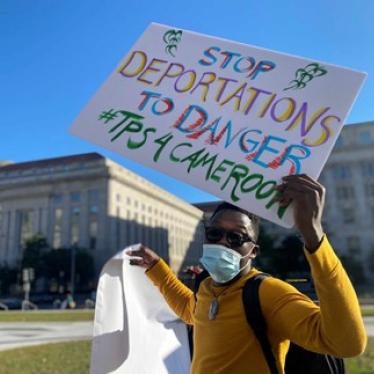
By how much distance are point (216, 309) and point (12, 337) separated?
12695 millimetres

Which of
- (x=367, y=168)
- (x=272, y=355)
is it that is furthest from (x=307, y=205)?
(x=367, y=168)

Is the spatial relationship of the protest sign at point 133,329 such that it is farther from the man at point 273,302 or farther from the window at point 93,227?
the window at point 93,227

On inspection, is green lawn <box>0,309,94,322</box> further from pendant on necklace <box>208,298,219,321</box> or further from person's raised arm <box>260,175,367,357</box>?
person's raised arm <box>260,175,367,357</box>

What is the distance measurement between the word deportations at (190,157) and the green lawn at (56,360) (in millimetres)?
6028

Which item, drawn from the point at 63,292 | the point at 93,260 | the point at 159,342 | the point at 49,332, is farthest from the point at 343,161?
the point at 159,342

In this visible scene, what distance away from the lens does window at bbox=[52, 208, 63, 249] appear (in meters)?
75.6

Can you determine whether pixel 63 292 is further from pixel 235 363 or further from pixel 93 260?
pixel 235 363

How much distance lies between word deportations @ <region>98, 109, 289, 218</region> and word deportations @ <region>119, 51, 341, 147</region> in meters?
0.23

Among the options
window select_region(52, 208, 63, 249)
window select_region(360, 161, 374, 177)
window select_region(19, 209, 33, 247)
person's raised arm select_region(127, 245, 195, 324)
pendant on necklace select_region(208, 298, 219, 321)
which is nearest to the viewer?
pendant on necklace select_region(208, 298, 219, 321)

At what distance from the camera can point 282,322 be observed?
168cm

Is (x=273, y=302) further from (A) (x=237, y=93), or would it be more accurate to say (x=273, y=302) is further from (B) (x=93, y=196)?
(B) (x=93, y=196)

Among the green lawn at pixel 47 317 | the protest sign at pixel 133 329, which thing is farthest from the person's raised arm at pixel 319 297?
the green lawn at pixel 47 317

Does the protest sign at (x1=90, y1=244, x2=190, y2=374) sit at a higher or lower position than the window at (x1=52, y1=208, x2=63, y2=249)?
lower

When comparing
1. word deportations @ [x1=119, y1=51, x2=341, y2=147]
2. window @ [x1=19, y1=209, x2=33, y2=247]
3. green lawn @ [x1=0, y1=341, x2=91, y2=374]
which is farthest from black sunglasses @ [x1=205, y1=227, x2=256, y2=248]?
window @ [x1=19, y1=209, x2=33, y2=247]
